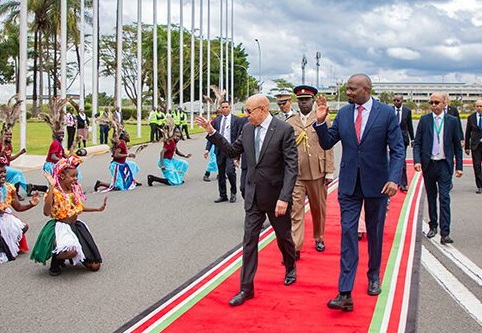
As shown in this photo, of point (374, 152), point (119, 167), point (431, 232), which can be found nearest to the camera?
point (374, 152)

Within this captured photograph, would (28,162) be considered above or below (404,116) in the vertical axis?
below

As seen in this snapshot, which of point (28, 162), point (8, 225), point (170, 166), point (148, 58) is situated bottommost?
point (8, 225)

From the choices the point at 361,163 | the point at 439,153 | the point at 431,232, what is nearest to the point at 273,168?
the point at 361,163

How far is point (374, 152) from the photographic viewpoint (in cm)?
611

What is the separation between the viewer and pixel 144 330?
5.53 metres

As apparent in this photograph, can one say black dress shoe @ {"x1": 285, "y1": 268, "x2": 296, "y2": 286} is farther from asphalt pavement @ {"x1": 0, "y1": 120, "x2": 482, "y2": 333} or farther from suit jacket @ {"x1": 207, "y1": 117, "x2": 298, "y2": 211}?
suit jacket @ {"x1": 207, "y1": 117, "x2": 298, "y2": 211}

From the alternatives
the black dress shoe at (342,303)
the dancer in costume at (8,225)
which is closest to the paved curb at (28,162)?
the dancer in costume at (8,225)

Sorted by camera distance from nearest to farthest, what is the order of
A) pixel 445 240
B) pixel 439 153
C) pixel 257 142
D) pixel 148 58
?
pixel 257 142 < pixel 445 240 < pixel 439 153 < pixel 148 58

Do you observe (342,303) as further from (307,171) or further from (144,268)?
(144,268)

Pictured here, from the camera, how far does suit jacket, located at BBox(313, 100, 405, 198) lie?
6.07 metres

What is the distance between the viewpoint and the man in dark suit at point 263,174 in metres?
6.25

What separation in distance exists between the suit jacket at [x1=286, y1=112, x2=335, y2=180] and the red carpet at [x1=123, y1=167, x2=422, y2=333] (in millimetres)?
1048

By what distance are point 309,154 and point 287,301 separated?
2.27 metres

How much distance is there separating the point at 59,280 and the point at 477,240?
5.77m
